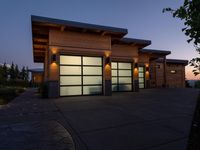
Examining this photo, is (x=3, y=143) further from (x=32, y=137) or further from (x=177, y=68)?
(x=177, y=68)

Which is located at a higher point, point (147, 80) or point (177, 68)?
point (177, 68)

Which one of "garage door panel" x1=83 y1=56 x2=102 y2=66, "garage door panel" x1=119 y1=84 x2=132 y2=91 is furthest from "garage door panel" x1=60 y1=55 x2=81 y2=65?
"garage door panel" x1=119 y1=84 x2=132 y2=91

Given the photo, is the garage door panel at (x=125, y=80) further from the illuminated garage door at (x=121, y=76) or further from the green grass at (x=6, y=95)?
the green grass at (x=6, y=95)

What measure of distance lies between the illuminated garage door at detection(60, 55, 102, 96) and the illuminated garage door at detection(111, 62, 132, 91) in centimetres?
276

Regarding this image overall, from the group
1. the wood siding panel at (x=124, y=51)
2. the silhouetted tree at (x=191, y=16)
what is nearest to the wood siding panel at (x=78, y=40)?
the wood siding panel at (x=124, y=51)

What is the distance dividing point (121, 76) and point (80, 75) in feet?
15.7

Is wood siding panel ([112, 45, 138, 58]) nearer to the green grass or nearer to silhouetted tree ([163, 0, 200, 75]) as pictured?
the green grass

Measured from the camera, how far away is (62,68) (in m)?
10.2

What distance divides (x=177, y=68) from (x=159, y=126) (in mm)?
21515

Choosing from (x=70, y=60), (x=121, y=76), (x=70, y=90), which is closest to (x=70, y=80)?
(x=70, y=90)

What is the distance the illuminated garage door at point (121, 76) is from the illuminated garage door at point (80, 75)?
276 cm

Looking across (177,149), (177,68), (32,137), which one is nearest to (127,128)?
(177,149)

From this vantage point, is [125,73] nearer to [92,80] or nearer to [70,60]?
[92,80]

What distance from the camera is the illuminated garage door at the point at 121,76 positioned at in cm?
1368
